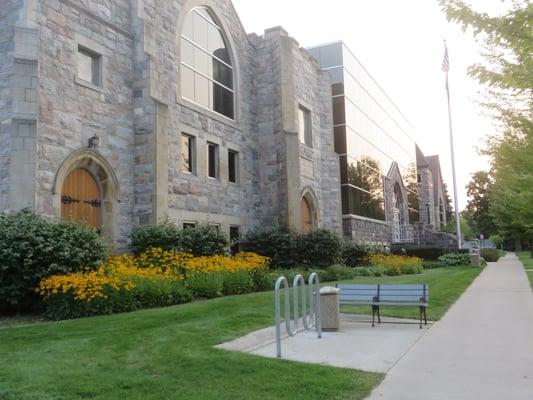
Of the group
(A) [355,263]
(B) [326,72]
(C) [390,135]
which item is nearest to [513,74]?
(A) [355,263]

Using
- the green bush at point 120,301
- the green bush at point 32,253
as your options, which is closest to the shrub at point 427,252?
the green bush at point 120,301

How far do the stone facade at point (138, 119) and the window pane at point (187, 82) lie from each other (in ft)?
1.65

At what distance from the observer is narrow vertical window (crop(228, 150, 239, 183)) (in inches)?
895

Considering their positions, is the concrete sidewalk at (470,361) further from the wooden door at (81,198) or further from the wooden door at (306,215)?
the wooden door at (306,215)

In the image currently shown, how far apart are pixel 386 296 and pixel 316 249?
11473mm

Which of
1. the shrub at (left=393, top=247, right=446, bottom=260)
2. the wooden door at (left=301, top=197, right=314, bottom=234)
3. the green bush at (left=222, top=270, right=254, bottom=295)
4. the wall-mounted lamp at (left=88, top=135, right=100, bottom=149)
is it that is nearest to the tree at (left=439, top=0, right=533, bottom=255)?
the green bush at (left=222, top=270, right=254, bottom=295)

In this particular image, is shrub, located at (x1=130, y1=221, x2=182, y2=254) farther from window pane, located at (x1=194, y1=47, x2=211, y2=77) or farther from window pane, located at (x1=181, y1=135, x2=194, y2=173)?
window pane, located at (x1=194, y1=47, x2=211, y2=77)

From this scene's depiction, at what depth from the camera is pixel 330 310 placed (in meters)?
9.15

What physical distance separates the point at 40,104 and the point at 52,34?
210cm

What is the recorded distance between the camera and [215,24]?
22.9m

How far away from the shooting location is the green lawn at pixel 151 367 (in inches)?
210

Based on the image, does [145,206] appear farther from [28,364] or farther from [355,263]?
[355,263]

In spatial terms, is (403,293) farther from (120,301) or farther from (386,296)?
(120,301)

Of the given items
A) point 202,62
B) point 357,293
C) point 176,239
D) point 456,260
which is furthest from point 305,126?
point 357,293
